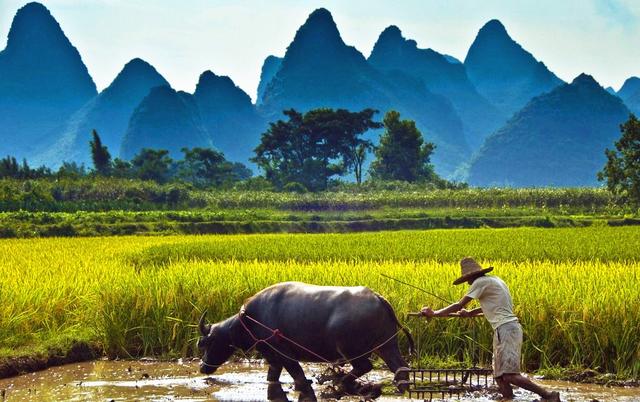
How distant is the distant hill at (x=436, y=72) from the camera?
632 ft

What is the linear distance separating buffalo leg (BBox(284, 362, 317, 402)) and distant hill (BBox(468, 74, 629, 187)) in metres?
132

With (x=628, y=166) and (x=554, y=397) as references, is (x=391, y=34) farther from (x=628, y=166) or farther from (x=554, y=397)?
(x=554, y=397)

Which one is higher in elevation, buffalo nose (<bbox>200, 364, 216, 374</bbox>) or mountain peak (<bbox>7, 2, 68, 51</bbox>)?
mountain peak (<bbox>7, 2, 68, 51</bbox>)

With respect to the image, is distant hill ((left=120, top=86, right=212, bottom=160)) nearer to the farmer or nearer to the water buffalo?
the water buffalo

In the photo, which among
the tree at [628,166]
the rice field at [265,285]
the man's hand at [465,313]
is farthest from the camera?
the tree at [628,166]

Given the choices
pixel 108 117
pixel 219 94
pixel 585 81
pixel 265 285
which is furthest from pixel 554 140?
pixel 265 285

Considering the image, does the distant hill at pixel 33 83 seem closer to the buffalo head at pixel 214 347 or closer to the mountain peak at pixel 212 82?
the mountain peak at pixel 212 82

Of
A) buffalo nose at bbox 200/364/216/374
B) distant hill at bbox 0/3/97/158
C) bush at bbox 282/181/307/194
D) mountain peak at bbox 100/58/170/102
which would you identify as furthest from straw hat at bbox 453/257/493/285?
mountain peak at bbox 100/58/170/102

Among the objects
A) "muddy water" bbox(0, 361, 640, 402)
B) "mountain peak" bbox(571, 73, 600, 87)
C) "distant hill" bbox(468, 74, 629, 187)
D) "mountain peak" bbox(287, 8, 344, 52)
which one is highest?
"mountain peak" bbox(287, 8, 344, 52)

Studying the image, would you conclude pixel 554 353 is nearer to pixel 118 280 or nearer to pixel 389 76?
pixel 118 280

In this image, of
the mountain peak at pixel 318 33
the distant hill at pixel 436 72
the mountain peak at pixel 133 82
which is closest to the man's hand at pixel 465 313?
the mountain peak at pixel 318 33

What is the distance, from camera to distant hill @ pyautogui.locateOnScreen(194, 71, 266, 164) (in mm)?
164125

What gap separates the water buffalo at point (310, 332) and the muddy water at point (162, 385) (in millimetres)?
347

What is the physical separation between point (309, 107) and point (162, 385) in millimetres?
151632
